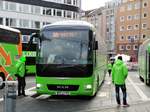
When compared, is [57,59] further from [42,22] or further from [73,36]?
[42,22]

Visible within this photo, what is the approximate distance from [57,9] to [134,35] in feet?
151

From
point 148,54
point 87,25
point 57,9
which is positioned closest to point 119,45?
point 57,9

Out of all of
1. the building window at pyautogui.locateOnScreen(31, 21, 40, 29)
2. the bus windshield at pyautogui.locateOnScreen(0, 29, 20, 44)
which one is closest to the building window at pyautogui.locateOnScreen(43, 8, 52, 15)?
the building window at pyautogui.locateOnScreen(31, 21, 40, 29)

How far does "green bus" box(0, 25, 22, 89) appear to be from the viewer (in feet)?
78.0

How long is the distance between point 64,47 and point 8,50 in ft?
28.0

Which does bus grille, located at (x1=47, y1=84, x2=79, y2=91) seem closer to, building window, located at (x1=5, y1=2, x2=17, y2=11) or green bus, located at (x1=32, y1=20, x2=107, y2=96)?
green bus, located at (x1=32, y1=20, x2=107, y2=96)

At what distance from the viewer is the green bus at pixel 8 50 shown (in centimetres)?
2378

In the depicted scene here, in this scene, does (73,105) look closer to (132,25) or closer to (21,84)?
(21,84)

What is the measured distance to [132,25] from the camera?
117938 mm

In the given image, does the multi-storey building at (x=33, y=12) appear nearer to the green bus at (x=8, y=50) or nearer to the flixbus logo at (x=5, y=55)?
the green bus at (x=8, y=50)

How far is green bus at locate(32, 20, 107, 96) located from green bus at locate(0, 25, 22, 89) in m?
6.26

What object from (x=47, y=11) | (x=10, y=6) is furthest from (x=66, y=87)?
(x=47, y=11)

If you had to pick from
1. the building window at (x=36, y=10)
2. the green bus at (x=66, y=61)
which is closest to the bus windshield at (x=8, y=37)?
the green bus at (x=66, y=61)

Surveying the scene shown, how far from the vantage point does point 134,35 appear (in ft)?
383
